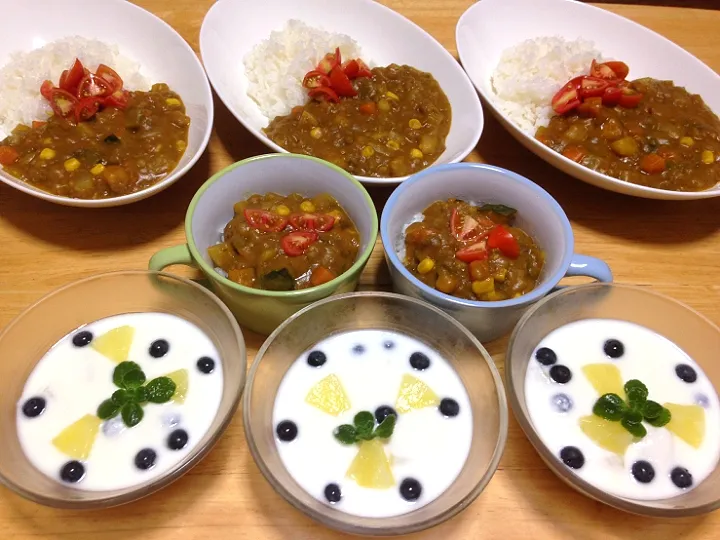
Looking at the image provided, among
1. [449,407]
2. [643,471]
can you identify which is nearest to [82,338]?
[449,407]

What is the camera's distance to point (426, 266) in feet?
6.39

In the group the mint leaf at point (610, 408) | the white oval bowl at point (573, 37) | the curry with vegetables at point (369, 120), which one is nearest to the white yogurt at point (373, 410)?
the mint leaf at point (610, 408)

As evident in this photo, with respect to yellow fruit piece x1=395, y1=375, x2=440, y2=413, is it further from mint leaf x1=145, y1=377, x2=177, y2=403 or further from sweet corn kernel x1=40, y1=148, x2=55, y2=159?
sweet corn kernel x1=40, y1=148, x2=55, y2=159

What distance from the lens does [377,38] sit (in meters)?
3.02

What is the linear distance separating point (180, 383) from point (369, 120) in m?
1.43

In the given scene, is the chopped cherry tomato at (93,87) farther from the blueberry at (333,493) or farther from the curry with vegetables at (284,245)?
the blueberry at (333,493)

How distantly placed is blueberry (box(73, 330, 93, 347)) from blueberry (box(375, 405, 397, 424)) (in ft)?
3.10

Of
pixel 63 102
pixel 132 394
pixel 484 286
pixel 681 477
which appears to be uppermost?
pixel 63 102

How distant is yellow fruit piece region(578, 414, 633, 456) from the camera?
169 cm

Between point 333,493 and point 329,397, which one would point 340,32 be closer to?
point 329,397

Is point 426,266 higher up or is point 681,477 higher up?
point 426,266

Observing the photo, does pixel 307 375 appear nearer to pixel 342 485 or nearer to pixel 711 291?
pixel 342 485

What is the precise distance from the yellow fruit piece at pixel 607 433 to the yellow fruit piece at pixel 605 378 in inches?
4.5

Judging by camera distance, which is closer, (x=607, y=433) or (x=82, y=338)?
(x=607, y=433)
